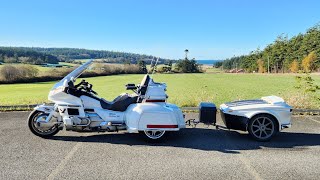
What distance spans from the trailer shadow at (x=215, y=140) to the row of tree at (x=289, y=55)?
65056 millimetres

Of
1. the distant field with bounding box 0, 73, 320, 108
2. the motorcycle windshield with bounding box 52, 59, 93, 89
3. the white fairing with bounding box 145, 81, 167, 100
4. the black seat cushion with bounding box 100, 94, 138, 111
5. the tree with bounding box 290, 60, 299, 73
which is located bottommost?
the distant field with bounding box 0, 73, 320, 108

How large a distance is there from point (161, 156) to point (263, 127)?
250 centimetres

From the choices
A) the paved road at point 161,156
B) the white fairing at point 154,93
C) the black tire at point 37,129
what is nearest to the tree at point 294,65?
the paved road at point 161,156

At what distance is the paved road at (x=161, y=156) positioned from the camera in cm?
466

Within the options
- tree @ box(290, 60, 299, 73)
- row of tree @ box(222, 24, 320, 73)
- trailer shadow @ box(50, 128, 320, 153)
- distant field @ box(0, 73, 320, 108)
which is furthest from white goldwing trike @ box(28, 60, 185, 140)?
tree @ box(290, 60, 299, 73)

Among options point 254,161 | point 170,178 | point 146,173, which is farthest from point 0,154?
point 254,161

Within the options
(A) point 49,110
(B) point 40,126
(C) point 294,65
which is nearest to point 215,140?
(A) point 49,110

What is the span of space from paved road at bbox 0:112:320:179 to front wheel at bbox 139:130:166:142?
15cm

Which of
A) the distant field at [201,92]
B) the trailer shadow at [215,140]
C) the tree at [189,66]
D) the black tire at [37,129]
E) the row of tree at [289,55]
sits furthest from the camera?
the tree at [189,66]

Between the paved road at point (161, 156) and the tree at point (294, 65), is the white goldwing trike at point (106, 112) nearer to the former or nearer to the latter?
the paved road at point (161, 156)

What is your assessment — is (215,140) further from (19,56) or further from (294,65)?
(19,56)

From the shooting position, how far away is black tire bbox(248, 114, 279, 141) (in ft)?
21.4

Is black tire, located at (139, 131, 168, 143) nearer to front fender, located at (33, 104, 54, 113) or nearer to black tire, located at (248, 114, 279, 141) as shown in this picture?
black tire, located at (248, 114, 279, 141)

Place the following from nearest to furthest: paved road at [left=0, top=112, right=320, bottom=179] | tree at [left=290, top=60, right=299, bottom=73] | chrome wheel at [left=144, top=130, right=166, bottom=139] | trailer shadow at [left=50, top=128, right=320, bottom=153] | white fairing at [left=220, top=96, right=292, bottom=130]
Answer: paved road at [left=0, top=112, right=320, bottom=179], trailer shadow at [left=50, top=128, right=320, bottom=153], chrome wheel at [left=144, top=130, right=166, bottom=139], white fairing at [left=220, top=96, right=292, bottom=130], tree at [left=290, top=60, right=299, bottom=73]
